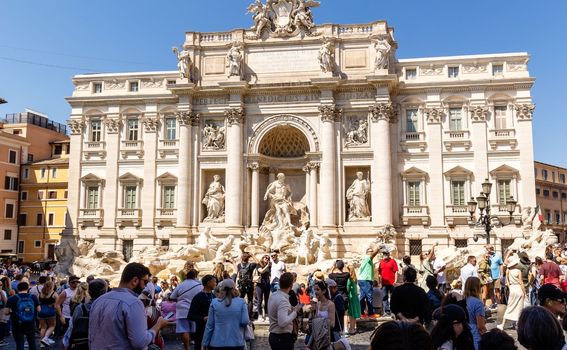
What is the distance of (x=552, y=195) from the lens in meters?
61.2

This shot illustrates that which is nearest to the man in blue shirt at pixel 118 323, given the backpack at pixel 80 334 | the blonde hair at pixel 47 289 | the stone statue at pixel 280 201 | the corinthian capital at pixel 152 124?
the backpack at pixel 80 334

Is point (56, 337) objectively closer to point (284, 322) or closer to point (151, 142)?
point (284, 322)

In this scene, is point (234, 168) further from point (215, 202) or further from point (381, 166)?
point (381, 166)

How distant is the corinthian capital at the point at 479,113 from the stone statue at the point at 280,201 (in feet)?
37.2

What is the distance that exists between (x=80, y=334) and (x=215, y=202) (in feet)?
85.2

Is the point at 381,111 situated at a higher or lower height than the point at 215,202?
higher

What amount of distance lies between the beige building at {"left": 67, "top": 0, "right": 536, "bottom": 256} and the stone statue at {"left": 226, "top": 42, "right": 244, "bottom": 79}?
6 cm

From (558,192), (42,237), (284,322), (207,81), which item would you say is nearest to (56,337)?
(284,322)

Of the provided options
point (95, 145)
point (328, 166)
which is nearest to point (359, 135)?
point (328, 166)

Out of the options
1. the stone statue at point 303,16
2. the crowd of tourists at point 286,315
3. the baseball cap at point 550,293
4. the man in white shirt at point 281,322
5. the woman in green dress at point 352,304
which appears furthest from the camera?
the stone statue at point 303,16

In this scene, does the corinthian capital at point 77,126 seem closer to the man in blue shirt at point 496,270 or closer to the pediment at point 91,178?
the pediment at point 91,178

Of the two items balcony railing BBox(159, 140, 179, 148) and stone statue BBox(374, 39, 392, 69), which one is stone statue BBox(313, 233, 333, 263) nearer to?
stone statue BBox(374, 39, 392, 69)

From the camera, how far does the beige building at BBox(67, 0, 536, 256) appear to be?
31328 millimetres

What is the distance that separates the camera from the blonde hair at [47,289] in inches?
487
